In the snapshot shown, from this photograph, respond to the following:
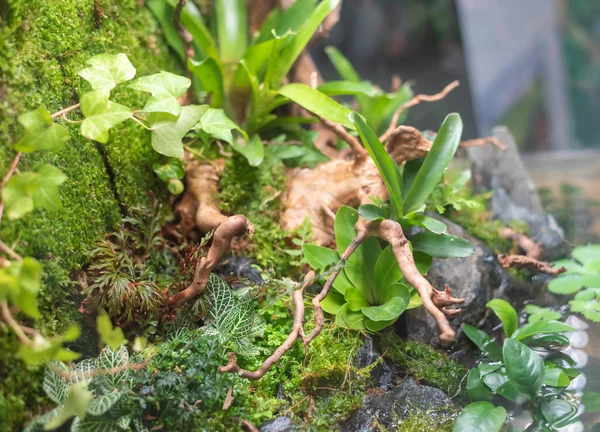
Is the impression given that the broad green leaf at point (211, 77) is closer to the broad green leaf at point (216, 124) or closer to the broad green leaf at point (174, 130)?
the broad green leaf at point (216, 124)

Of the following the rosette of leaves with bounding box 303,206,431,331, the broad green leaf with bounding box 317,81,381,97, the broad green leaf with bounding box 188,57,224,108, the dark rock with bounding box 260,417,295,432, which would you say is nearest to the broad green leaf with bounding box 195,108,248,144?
the broad green leaf with bounding box 188,57,224,108

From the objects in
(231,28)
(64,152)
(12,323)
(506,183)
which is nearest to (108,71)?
(64,152)

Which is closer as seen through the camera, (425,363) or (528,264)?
(425,363)

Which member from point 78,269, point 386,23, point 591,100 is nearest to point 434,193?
point 78,269

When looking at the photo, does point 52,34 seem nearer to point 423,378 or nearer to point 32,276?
point 32,276

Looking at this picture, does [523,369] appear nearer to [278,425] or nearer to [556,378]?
[556,378]

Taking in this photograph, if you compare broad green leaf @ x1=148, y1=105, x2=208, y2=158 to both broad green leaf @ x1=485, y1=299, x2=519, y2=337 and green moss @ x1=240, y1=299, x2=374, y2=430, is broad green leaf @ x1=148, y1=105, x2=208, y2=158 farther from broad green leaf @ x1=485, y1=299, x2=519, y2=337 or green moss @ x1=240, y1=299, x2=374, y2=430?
broad green leaf @ x1=485, y1=299, x2=519, y2=337

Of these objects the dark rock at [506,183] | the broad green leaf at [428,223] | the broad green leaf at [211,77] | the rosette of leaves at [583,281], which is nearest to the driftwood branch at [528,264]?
the rosette of leaves at [583,281]
